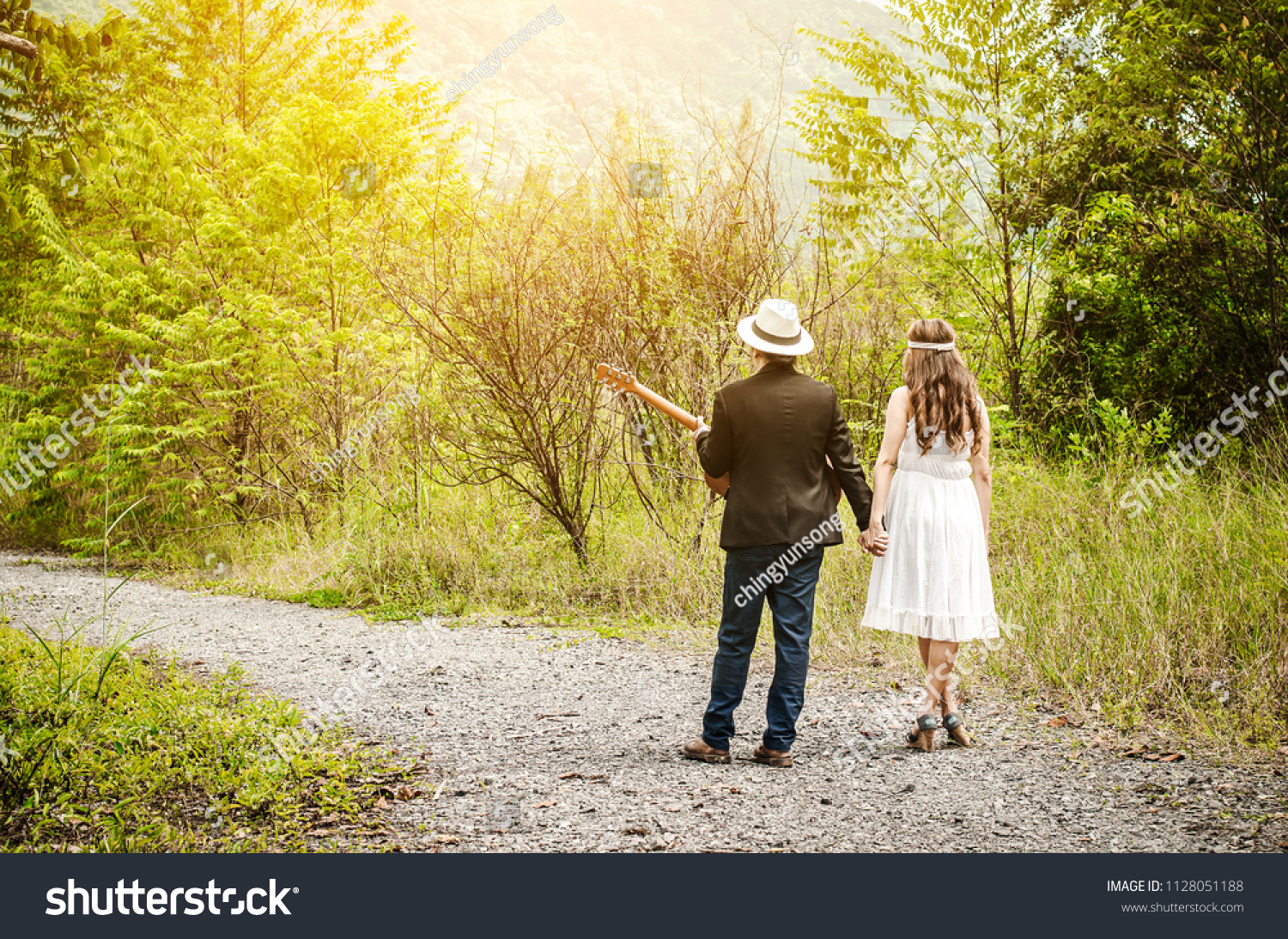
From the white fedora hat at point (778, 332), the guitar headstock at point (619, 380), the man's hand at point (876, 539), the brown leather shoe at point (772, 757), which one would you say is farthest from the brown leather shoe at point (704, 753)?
the white fedora hat at point (778, 332)

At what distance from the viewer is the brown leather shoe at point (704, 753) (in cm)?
496

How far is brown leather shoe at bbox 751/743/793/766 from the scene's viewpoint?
192 inches

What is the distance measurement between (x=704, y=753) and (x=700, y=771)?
16 centimetres

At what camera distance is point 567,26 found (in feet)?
361

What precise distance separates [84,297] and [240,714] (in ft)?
36.4

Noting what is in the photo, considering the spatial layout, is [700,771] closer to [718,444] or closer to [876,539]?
[876,539]

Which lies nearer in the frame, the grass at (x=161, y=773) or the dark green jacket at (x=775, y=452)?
the grass at (x=161, y=773)

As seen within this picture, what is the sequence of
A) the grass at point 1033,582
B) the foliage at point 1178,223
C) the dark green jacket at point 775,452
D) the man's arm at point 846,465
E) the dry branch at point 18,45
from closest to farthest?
the dry branch at point 18,45
the dark green jacket at point 775,452
the man's arm at point 846,465
the grass at point 1033,582
the foliage at point 1178,223

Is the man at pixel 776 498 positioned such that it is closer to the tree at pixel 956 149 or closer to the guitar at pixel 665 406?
the guitar at pixel 665 406

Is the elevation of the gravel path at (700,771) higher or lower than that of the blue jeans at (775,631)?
lower

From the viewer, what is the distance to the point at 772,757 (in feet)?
16.1

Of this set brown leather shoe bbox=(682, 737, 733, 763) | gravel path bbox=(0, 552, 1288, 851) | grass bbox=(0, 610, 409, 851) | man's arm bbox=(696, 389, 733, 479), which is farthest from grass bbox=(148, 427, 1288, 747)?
grass bbox=(0, 610, 409, 851)

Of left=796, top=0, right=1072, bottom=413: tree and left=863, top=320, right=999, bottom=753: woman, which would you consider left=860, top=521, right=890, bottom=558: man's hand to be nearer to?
left=863, top=320, right=999, bottom=753: woman

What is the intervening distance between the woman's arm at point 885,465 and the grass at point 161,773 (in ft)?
8.74
